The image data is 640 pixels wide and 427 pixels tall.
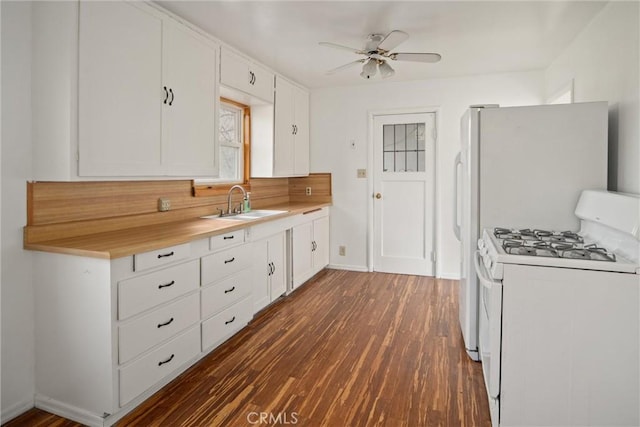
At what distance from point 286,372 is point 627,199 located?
6.91 ft

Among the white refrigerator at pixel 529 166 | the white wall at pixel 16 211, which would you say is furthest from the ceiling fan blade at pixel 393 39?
the white wall at pixel 16 211

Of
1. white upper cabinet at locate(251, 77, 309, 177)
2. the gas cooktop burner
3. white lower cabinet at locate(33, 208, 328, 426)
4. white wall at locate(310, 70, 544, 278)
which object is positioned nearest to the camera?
the gas cooktop burner

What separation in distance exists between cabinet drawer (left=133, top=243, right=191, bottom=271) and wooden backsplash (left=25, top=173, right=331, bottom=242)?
22.3 inches

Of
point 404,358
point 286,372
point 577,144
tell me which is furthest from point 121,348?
point 577,144

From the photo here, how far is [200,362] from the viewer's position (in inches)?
99.0

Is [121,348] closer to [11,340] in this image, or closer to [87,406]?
[87,406]

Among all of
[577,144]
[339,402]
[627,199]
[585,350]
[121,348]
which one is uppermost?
[577,144]

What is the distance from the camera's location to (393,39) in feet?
8.80

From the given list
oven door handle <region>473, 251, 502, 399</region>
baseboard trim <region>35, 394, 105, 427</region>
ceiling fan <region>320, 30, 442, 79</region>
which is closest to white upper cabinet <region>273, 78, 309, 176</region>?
ceiling fan <region>320, 30, 442, 79</region>

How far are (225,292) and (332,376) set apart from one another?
947mm

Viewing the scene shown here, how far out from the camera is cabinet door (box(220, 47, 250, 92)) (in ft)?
10.5

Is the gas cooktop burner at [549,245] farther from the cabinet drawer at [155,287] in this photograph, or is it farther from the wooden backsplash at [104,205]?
the wooden backsplash at [104,205]

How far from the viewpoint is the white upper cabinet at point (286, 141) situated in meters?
4.13

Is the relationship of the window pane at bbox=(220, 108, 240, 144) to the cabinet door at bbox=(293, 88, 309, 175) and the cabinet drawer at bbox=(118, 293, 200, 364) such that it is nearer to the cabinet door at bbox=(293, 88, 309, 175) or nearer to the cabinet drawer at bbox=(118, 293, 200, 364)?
the cabinet door at bbox=(293, 88, 309, 175)
